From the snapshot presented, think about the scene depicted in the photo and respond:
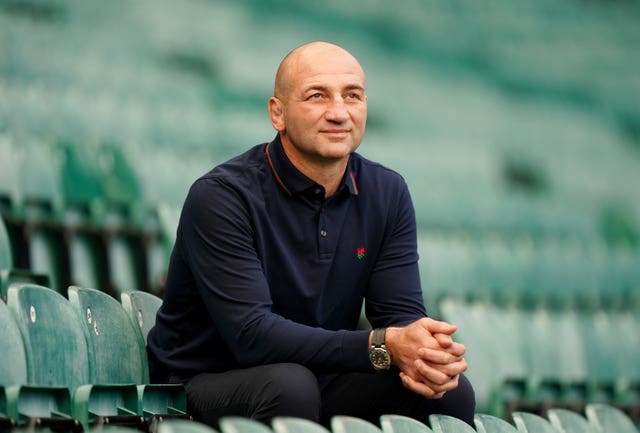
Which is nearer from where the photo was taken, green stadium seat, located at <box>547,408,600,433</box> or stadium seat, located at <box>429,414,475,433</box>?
stadium seat, located at <box>429,414,475,433</box>

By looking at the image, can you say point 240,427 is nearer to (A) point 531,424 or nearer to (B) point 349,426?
(B) point 349,426

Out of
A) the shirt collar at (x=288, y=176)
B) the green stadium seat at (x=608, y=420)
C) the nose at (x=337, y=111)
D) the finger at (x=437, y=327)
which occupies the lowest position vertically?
the green stadium seat at (x=608, y=420)

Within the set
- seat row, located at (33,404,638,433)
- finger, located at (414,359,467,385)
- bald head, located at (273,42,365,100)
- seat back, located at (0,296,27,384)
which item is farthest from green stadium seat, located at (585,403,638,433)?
seat back, located at (0,296,27,384)

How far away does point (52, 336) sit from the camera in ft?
2.18

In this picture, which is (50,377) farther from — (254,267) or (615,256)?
(615,256)

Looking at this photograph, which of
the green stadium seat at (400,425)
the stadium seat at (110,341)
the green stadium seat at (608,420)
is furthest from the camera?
the green stadium seat at (608,420)

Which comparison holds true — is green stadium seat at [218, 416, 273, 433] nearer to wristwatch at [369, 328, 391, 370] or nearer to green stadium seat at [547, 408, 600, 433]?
→ wristwatch at [369, 328, 391, 370]

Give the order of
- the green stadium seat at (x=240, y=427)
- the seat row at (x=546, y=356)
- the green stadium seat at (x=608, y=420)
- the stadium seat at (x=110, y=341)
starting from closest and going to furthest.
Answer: the green stadium seat at (x=240, y=427) < the stadium seat at (x=110, y=341) < the green stadium seat at (x=608, y=420) < the seat row at (x=546, y=356)

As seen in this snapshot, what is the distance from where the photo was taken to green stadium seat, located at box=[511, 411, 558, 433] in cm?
71

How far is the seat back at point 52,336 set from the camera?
66 centimetres

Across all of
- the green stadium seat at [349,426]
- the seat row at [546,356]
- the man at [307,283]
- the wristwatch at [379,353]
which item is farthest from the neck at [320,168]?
the seat row at [546,356]

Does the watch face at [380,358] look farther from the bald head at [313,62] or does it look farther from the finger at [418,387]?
the bald head at [313,62]

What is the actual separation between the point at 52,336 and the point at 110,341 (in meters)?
0.06

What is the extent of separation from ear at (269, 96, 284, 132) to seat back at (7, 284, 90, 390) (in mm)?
184
